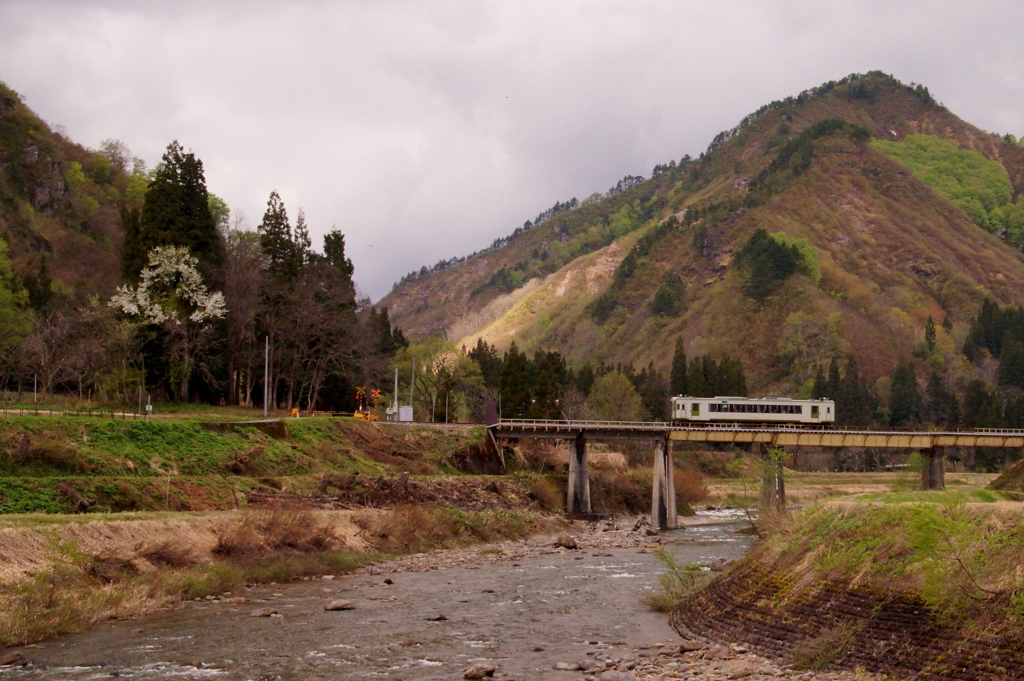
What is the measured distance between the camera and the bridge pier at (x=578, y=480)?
8334 centimetres

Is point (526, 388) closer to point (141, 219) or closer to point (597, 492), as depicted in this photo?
point (597, 492)

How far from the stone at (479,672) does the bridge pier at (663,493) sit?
54.1 m

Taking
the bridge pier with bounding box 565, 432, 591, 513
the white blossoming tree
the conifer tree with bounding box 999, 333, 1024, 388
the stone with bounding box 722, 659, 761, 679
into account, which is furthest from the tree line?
the conifer tree with bounding box 999, 333, 1024, 388

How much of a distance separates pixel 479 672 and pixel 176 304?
5974cm

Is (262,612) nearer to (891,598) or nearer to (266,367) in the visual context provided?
(891,598)

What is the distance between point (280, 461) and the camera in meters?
62.7

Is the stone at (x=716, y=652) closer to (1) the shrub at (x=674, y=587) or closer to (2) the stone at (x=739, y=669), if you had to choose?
(2) the stone at (x=739, y=669)

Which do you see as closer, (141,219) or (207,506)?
(207,506)

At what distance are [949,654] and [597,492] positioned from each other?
71273 mm

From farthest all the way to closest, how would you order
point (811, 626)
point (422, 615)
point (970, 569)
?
point (422, 615) < point (811, 626) < point (970, 569)

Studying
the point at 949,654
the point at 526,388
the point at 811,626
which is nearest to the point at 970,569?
the point at 949,654

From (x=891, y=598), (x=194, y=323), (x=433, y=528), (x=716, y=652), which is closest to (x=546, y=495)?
(x=433, y=528)

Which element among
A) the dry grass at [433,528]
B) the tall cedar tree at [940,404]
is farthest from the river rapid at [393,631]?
the tall cedar tree at [940,404]

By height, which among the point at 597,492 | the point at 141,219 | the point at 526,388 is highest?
the point at 141,219
